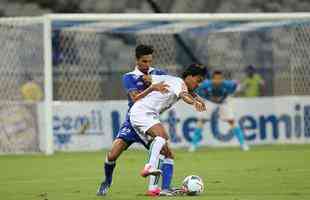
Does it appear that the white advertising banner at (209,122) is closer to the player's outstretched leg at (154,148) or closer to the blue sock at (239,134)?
the blue sock at (239,134)

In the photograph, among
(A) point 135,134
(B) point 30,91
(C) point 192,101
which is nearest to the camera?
(C) point 192,101

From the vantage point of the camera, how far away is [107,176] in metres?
15.3

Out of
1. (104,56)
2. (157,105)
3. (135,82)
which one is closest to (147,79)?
(135,82)

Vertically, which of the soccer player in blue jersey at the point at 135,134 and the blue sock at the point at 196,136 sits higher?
the blue sock at the point at 196,136

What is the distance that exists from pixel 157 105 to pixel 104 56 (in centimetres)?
1824

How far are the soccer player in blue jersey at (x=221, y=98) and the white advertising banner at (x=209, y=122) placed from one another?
0.41 m

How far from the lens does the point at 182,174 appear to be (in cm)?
1920

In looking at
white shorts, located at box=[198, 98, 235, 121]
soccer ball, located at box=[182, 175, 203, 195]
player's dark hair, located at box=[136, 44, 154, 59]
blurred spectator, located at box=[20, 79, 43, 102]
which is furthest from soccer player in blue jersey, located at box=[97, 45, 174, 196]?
blurred spectator, located at box=[20, 79, 43, 102]

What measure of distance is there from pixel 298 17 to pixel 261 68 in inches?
189

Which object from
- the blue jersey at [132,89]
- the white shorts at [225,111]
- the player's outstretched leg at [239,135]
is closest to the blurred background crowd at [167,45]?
the white shorts at [225,111]

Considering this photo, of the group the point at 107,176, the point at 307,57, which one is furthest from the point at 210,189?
the point at 307,57

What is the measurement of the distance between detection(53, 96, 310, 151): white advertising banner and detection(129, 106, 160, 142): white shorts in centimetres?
1188

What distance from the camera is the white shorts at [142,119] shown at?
49.3 feet

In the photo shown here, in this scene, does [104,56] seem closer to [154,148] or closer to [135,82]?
[135,82]
